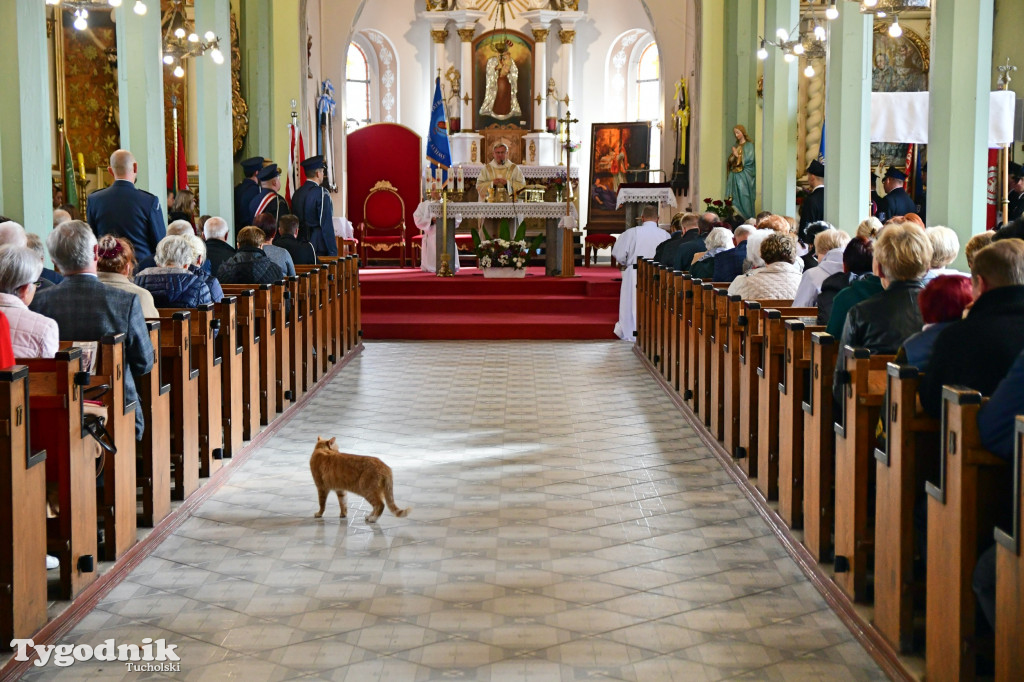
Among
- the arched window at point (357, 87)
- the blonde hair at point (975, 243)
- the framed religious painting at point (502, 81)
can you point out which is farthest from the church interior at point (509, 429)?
the arched window at point (357, 87)

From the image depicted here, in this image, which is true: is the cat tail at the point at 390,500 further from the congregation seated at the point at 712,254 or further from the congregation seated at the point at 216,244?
the congregation seated at the point at 712,254

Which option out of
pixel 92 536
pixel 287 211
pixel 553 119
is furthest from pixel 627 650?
pixel 553 119

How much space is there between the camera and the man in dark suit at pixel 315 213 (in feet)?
38.1

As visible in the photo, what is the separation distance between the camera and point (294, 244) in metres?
10.1

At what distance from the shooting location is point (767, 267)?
22.9 ft

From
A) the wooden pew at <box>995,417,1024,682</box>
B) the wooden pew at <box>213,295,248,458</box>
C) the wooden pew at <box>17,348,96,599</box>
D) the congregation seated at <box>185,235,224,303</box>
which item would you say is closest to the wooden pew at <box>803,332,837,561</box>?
the wooden pew at <box>995,417,1024,682</box>

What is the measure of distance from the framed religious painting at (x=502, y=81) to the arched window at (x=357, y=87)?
2133 millimetres

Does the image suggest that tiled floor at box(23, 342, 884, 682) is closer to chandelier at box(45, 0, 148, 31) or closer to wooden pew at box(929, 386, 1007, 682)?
wooden pew at box(929, 386, 1007, 682)

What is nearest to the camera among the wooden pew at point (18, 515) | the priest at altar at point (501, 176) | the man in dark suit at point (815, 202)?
the wooden pew at point (18, 515)

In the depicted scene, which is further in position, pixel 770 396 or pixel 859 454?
pixel 770 396

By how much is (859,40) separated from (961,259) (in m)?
3.04

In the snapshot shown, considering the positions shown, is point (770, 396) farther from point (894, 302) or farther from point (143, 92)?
point (143, 92)

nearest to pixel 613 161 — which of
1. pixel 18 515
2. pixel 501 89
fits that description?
pixel 501 89

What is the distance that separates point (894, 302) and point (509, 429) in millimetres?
3615
